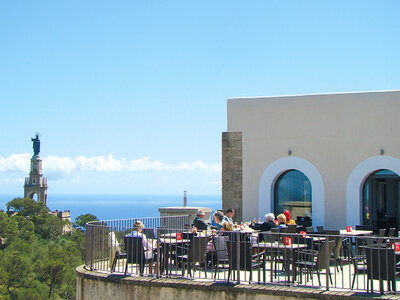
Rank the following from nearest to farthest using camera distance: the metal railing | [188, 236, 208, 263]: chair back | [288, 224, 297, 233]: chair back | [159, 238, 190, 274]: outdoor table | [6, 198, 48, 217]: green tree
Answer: the metal railing
[188, 236, 208, 263]: chair back
[159, 238, 190, 274]: outdoor table
[288, 224, 297, 233]: chair back
[6, 198, 48, 217]: green tree

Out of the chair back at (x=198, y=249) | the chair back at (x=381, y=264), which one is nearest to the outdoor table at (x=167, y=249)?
the chair back at (x=198, y=249)

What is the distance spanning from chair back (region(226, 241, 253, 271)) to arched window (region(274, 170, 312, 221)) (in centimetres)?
688

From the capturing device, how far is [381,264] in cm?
727

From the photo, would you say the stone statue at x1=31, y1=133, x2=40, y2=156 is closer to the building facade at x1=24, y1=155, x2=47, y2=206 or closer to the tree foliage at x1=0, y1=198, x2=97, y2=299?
the building facade at x1=24, y1=155, x2=47, y2=206

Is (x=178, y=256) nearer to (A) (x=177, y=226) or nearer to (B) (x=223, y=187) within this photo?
(A) (x=177, y=226)

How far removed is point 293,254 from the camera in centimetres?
844

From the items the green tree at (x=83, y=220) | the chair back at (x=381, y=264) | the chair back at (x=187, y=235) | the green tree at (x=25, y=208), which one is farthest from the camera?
the green tree at (x=25, y=208)

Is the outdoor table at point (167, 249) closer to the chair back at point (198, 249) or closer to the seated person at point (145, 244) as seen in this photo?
the seated person at point (145, 244)

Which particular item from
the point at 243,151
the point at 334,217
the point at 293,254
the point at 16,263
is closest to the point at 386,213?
the point at 334,217

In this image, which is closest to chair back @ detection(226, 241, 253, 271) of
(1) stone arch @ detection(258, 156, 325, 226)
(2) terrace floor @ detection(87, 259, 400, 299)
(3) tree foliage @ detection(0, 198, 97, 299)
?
(2) terrace floor @ detection(87, 259, 400, 299)

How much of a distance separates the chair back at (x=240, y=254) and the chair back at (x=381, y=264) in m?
1.80

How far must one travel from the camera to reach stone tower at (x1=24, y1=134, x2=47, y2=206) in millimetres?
114494

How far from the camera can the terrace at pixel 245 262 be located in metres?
7.39

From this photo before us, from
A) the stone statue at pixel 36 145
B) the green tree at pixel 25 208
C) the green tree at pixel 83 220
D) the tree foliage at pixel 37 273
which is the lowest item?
the tree foliage at pixel 37 273
